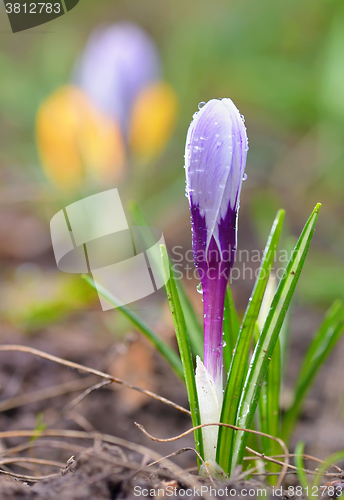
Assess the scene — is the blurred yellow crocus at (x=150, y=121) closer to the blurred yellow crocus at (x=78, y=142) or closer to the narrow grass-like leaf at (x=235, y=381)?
the blurred yellow crocus at (x=78, y=142)

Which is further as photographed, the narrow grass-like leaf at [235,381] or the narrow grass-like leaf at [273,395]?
the narrow grass-like leaf at [273,395]

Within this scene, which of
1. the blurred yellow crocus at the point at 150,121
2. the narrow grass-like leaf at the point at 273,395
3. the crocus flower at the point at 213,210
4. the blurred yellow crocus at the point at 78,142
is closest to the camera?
the crocus flower at the point at 213,210

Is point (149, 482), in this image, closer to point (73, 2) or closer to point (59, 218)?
point (59, 218)

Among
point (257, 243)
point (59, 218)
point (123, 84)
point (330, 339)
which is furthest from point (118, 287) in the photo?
point (330, 339)

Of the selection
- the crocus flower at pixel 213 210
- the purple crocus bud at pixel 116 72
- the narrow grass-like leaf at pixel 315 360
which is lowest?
the narrow grass-like leaf at pixel 315 360

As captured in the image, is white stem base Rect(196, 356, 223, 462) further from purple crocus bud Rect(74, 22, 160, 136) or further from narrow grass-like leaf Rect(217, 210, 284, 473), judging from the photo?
purple crocus bud Rect(74, 22, 160, 136)

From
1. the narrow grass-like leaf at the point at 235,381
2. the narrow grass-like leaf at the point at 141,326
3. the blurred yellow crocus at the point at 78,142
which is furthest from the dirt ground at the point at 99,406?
→ the blurred yellow crocus at the point at 78,142
